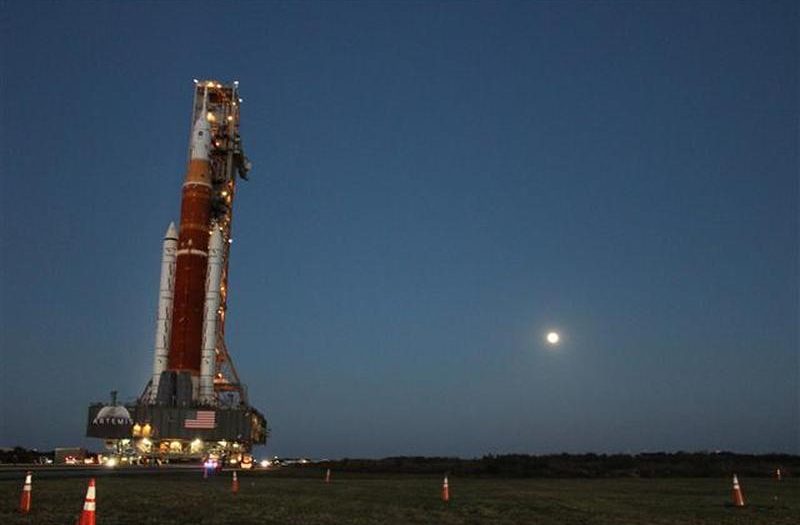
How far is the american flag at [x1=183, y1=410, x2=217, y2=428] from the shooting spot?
97.4 metres

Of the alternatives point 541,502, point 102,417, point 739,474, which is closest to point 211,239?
point 102,417

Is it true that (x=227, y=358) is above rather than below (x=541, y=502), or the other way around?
above

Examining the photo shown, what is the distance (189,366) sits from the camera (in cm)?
10019

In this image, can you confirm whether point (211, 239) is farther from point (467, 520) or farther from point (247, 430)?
point (467, 520)

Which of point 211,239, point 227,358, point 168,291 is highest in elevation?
point 211,239

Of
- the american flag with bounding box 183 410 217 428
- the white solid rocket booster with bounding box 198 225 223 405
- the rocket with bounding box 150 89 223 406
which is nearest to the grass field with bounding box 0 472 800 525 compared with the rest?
the american flag with bounding box 183 410 217 428

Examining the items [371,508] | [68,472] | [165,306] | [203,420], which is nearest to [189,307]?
[165,306]

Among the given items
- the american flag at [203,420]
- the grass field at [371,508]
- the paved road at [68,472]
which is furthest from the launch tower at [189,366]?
the grass field at [371,508]

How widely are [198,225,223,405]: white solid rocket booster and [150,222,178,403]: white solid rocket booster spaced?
425 centimetres

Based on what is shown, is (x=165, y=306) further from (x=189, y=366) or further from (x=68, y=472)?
(x=68, y=472)

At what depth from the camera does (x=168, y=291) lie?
335ft

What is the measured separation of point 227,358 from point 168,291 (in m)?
14.2

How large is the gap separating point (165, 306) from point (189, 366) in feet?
25.8

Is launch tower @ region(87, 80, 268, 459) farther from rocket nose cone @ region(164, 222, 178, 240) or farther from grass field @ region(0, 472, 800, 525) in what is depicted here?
grass field @ region(0, 472, 800, 525)
